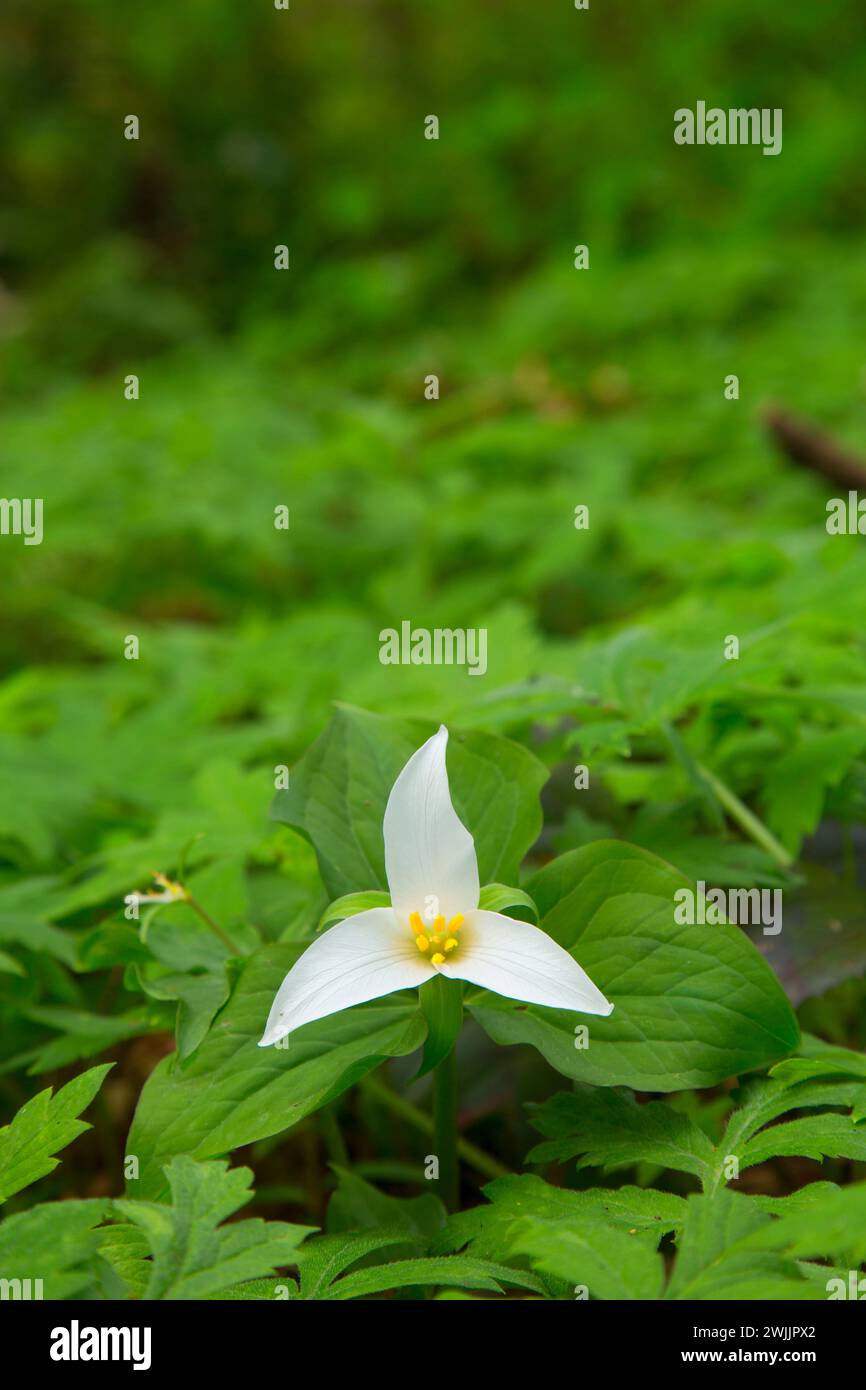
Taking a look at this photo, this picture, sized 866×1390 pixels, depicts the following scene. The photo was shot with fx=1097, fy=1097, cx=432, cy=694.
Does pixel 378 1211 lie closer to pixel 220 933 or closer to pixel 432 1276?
pixel 432 1276

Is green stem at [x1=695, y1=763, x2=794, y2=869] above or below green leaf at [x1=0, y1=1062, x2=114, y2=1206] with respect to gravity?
above

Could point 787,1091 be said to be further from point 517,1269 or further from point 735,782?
point 735,782

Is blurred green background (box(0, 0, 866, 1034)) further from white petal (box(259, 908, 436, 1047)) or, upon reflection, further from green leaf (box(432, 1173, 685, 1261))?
green leaf (box(432, 1173, 685, 1261))

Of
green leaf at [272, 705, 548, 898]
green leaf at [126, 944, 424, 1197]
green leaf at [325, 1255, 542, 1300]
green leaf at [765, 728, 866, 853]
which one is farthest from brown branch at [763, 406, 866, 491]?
green leaf at [325, 1255, 542, 1300]

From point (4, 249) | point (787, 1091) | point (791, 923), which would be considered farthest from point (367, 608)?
point (4, 249)

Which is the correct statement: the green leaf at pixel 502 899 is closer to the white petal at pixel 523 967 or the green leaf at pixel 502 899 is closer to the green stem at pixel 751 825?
the white petal at pixel 523 967

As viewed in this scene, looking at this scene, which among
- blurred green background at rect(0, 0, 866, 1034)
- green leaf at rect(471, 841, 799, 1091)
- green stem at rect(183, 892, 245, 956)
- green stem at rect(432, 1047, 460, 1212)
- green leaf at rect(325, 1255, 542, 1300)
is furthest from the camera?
blurred green background at rect(0, 0, 866, 1034)

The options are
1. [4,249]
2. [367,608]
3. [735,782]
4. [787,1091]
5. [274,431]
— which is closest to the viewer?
[787,1091]
